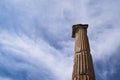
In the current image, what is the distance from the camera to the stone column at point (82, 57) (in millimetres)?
11781

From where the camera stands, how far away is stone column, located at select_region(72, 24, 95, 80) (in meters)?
11.8

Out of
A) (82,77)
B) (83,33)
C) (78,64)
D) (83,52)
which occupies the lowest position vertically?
(82,77)

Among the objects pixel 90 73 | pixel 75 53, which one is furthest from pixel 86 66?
pixel 75 53

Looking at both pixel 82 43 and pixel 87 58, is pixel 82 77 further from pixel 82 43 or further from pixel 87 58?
pixel 82 43

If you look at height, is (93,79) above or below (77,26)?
below

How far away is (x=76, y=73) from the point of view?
11.9 meters

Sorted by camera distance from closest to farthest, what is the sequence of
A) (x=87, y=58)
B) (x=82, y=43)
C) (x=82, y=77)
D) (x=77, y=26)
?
(x=82, y=77) < (x=87, y=58) < (x=82, y=43) < (x=77, y=26)

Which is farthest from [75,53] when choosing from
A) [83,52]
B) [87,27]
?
[87,27]

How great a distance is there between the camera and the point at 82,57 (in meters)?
12.6

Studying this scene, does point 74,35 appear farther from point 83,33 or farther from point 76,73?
point 76,73

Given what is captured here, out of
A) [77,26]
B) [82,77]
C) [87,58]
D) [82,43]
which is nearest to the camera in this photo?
[82,77]

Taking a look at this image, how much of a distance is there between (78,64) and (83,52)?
107 cm

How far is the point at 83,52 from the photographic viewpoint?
12906mm

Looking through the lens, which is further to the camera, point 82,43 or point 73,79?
point 82,43
